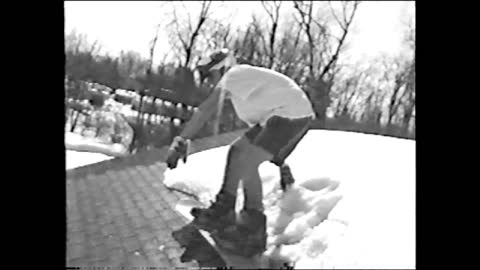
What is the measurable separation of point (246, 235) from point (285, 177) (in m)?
0.39

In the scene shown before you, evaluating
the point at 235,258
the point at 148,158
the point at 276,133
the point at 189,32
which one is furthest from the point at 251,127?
the point at 189,32

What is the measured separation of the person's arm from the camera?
1598mm

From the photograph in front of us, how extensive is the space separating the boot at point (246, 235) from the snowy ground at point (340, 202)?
3 centimetres

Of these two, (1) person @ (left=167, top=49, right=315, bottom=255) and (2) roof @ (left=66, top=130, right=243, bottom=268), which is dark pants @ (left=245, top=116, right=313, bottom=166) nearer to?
(1) person @ (left=167, top=49, right=315, bottom=255)

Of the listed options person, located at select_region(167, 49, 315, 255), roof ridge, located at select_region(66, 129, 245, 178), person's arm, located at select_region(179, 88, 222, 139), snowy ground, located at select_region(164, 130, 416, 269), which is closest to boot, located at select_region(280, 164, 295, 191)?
snowy ground, located at select_region(164, 130, 416, 269)

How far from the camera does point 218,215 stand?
1.55 metres

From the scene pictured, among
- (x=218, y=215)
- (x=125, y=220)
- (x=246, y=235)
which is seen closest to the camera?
(x=246, y=235)

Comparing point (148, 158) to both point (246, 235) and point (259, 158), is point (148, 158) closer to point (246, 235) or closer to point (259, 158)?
point (259, 158)

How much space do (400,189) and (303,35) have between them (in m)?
8.38

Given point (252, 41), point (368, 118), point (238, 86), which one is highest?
point (252, 41)

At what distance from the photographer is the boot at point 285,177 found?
5.75 ft
